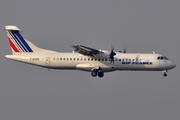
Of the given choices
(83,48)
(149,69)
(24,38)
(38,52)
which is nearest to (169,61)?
(149,69)

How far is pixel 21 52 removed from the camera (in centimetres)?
3600

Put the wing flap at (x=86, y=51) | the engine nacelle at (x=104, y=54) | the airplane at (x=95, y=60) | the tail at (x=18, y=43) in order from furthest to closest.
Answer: the tail at (x=18, y=43)
the airplane at (x=95, y=60)
the engine nacelle at (x=104, y=54)
the wing flap at (x=86, y=51)

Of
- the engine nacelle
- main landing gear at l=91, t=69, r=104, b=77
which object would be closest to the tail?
main landing gear at l=91, t=69, r=104, b=77

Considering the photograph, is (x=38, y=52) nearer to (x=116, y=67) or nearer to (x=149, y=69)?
(x=116, y=67)

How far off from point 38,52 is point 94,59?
26.7 ft

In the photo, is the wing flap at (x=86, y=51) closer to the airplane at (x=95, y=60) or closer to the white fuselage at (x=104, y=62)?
the airplane at (x=95, y=60)

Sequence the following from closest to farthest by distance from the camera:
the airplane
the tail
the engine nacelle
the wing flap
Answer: the wing flap
the engine nacelle
the airplane
the tail

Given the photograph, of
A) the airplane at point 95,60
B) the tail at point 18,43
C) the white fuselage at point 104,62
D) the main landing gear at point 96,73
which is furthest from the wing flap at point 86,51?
the tail at point 18,43

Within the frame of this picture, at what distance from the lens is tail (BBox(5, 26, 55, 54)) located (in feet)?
118

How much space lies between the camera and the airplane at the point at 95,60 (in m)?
33.9

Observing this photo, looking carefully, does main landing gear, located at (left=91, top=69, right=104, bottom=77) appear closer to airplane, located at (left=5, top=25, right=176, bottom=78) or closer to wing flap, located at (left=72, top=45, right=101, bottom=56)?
airplane, located at (left=5, top=25, right=176, bottom=78)

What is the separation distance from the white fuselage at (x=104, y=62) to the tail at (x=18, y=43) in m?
1.55

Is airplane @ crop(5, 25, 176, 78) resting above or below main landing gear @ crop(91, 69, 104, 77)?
above

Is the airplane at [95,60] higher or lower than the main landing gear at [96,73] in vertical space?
higher
